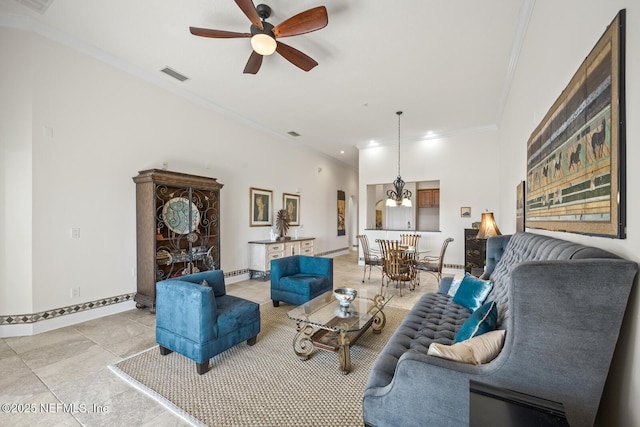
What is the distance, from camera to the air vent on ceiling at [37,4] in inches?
104

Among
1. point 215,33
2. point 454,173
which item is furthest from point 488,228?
point 215,33

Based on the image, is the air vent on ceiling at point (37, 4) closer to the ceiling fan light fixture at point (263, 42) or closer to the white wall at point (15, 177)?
the white wall at point (15, 177)

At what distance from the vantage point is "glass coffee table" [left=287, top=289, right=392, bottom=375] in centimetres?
225

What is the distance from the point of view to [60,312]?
124 inches

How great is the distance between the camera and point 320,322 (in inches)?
94.0

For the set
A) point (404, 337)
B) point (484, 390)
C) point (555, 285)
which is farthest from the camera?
point (404, 337)

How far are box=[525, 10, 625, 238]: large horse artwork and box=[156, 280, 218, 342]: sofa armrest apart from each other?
255cm

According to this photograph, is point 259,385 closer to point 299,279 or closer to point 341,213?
point 299,279

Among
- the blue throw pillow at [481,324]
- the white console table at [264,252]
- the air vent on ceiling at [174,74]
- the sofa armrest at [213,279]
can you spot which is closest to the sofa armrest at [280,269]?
the sofa armrest at [213,279]

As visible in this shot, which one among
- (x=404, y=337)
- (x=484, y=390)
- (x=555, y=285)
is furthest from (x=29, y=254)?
(x=555, y=285)

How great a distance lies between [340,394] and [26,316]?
11.6ft

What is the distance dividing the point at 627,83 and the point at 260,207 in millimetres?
5569

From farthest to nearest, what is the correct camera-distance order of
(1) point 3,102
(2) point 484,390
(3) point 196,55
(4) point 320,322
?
1. (3) point 196,55
2. (1) point 3,102
3. (4) point 320,322
4. (2) point 484,390

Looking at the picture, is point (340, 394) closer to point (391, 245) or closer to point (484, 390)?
point (484, 390)
